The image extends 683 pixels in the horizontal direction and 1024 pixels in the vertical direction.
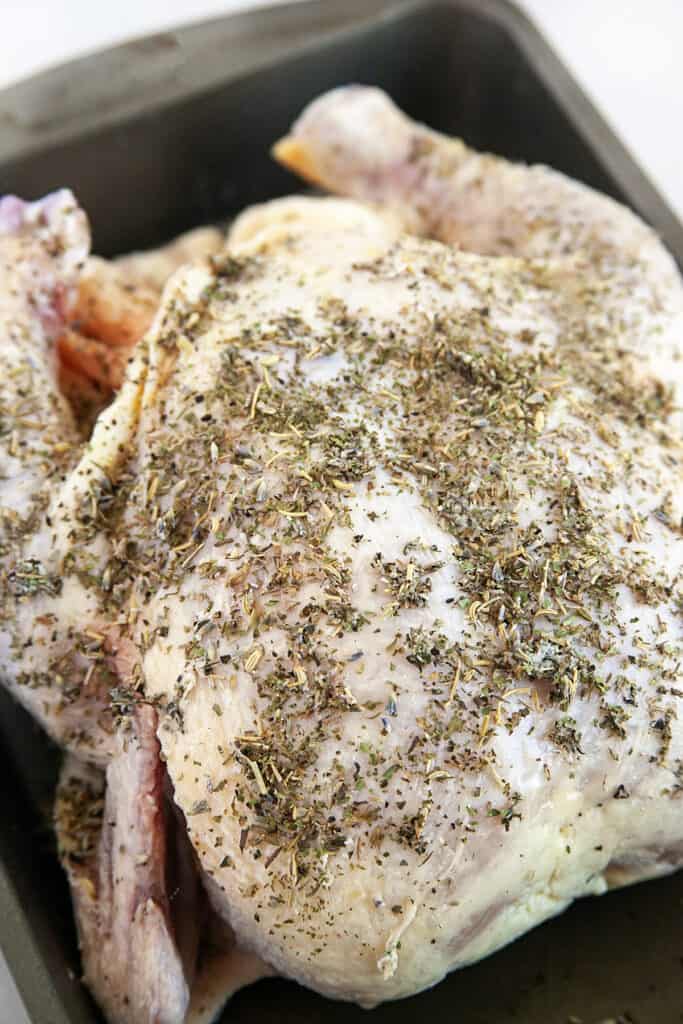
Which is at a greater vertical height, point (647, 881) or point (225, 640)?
point (225, 640)

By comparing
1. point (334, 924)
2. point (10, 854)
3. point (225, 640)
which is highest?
point (225, 640)

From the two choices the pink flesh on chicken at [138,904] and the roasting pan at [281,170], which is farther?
the roasting pan at [281,170]

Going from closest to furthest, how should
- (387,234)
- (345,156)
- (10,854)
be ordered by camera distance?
(10,854) < (387,234) < (345,156)

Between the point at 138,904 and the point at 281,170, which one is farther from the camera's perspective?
the point at 281,170

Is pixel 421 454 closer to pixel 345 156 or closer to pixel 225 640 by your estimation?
pixel 225 640

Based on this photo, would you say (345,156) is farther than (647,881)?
Yes

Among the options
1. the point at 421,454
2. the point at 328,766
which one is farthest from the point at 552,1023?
the point at 421,454

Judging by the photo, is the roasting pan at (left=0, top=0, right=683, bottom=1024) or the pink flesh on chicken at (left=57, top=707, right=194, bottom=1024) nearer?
the pink flesh on chicken at (left=57, top=707, right=194, bottom=1024)

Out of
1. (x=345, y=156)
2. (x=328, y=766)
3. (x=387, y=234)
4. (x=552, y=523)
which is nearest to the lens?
(x=328, y=766)
